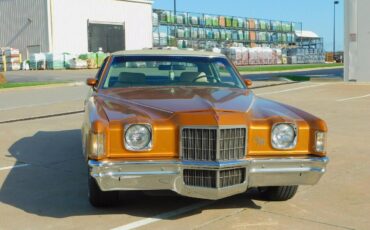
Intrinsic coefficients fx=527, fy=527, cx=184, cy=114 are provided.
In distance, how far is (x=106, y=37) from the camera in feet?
174

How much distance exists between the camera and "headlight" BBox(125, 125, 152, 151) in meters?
4.43

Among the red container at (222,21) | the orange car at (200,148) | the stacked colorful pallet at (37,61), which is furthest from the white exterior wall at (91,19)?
the orange car at (200,148)

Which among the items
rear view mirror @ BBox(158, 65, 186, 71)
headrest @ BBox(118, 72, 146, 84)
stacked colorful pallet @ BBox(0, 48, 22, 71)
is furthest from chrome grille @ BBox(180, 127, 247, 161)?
stacked colorful pallet @ BBox(0, 48, 22, 71)

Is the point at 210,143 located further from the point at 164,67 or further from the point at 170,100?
the point at 164,67

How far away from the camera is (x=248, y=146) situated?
14.8 ft

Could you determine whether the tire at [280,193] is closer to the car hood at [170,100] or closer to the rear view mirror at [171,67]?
the car hood at [170,100]

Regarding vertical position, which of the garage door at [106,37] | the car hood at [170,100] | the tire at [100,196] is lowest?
the tire at [100,196]

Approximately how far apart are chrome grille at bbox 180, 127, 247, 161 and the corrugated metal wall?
1779 inches

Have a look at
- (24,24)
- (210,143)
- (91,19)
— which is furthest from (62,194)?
(91,19)

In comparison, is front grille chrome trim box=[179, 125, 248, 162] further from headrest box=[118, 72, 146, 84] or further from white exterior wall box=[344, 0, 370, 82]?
white exterior wall box=[344, 0, 370, 82]

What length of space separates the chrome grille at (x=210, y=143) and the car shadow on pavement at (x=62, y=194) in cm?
45

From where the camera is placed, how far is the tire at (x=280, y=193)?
516 centimetres

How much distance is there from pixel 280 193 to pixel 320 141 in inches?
30.8

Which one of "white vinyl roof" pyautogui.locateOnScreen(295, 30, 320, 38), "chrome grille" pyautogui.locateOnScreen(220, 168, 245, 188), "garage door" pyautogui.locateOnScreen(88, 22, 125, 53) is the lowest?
"chrome grille" pyautogui.locateOnScreen(220, 168, 245, 188)
